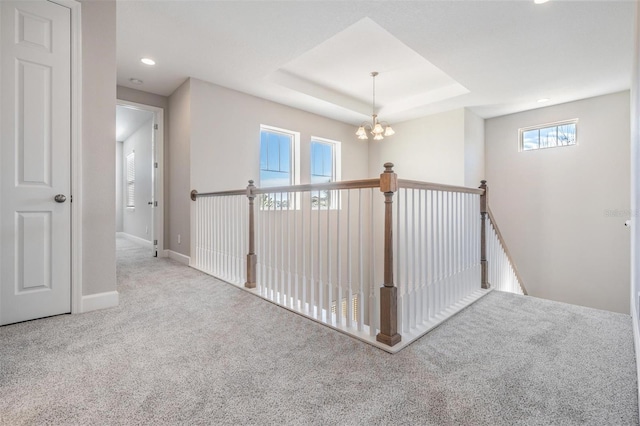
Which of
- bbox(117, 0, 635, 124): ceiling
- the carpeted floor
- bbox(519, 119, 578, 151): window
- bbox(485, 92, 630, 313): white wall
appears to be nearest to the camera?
the carpeted floor

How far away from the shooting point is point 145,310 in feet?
7.31

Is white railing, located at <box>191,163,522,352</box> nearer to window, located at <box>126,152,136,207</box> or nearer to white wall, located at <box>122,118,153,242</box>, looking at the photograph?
white wall, located at <box>122,118,153,242</box>

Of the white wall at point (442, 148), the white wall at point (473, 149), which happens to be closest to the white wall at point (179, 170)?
the white wall at point (442, 148)

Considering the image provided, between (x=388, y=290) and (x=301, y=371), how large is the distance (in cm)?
66

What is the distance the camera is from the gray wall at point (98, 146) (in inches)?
85.9

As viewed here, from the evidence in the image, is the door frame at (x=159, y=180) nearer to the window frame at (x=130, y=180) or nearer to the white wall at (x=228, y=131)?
the white wall at (x=228, y=131)

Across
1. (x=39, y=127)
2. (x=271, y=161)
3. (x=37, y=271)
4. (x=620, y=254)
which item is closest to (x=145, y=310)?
(x=37, y=271)

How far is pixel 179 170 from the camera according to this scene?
418 cm

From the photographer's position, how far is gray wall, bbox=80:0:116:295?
2.18 m

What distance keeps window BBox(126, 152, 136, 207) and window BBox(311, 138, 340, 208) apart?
14.0 ft

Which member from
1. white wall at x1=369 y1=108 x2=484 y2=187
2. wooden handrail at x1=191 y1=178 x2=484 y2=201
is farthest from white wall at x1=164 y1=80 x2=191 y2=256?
white wall at x1=369 y1=108 x2=484 y2=187

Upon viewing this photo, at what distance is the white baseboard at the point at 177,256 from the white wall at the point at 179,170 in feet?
0.16

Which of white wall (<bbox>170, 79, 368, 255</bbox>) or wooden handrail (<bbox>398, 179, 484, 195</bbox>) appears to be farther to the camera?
white wall (<bbox>170, 79, 368, 255</bbox>)

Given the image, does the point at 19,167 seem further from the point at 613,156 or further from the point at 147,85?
the point at 613,156
